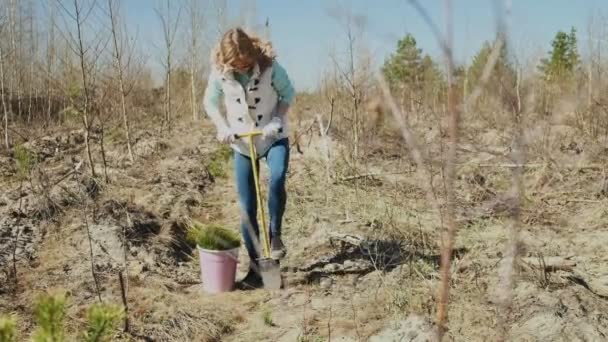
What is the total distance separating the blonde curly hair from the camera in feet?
11.2

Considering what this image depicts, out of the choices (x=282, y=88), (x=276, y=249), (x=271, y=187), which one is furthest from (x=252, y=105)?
(x=276, y=249)

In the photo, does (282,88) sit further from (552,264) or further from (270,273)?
(552,264)

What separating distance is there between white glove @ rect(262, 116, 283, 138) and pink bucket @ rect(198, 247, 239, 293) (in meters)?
0.70

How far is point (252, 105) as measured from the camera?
3576mm

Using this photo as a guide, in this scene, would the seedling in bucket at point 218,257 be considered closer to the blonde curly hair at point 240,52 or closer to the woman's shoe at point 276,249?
the woman's shoe at point 276,249

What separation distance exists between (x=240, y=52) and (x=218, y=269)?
4.03ft

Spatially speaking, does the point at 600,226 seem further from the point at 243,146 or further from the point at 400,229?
the point at 243,146

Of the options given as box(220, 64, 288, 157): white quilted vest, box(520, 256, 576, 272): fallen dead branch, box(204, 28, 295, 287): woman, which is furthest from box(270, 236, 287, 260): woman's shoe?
box(520, 256, 576, 272): fallen dead branch

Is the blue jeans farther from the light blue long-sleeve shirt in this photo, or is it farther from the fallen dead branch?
the fallen dead branch

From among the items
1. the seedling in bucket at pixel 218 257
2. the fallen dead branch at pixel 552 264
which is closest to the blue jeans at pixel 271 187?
the seedling in bucket at pixel 218 257

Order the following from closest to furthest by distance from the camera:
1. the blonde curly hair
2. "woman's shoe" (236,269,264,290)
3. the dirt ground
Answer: the dirt ground, the blonde curly hair, "woman's shoe" (236,269,264,290)

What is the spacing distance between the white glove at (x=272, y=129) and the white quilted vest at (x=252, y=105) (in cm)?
5

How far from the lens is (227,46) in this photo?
3.42 meters

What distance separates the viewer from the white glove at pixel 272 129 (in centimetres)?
345
